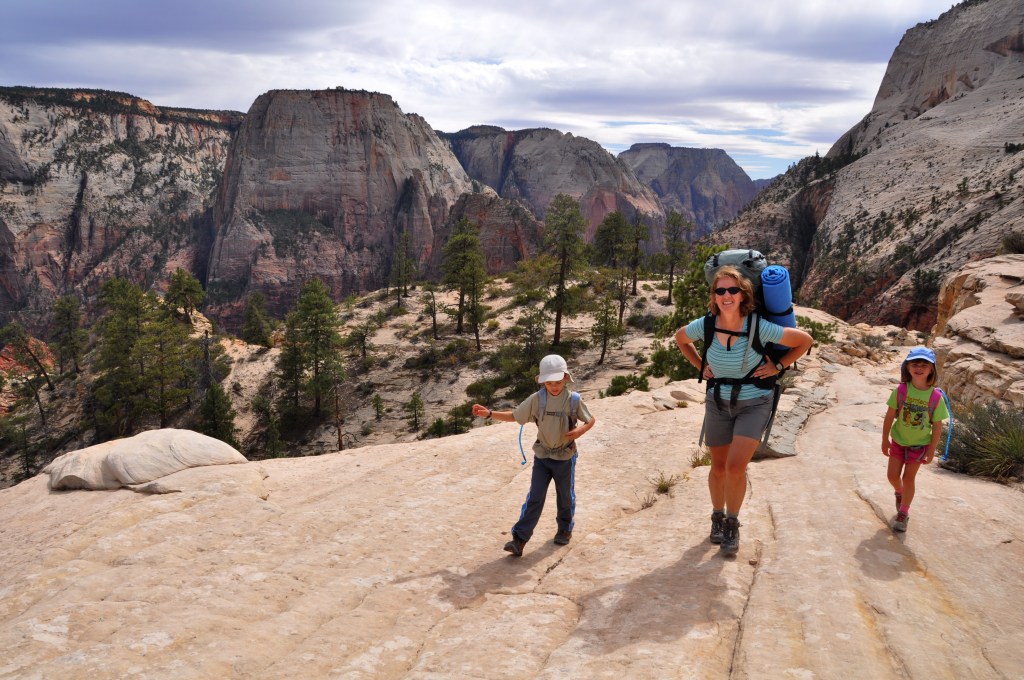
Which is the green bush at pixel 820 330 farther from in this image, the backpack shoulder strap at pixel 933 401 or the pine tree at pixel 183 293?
the pine tree at pixel 183 293

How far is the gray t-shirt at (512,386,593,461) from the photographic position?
5.22 meters

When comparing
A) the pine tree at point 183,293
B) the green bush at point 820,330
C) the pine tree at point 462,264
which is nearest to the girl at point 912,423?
the green bush at point 820,330

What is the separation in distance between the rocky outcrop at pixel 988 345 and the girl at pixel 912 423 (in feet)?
15.1

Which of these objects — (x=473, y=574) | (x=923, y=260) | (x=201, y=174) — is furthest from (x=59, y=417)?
(x=201, y=174)

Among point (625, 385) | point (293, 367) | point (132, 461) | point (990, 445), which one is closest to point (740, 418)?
point (990, 445)

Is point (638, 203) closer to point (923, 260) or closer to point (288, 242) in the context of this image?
point (288, 242)

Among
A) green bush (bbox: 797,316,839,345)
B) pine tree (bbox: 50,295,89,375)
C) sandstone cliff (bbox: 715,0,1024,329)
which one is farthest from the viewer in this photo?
pine tree (bbox: 50,295,89,375)

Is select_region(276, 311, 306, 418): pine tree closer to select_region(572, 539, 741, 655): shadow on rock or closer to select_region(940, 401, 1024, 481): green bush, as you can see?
select_region(572, 539, 741, 655): shadow on rock

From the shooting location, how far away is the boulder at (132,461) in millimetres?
7332

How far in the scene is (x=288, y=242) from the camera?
105750 mm

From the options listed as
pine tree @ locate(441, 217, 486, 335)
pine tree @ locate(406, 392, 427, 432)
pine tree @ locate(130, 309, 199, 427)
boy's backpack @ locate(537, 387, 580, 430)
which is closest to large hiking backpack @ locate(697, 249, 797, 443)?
boy's backpack @ locate(537, 387, 580, 430)

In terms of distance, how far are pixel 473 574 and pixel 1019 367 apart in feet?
32.7

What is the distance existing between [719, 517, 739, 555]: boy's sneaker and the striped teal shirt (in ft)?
3.77

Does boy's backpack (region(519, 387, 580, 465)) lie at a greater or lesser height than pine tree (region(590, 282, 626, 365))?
greater
